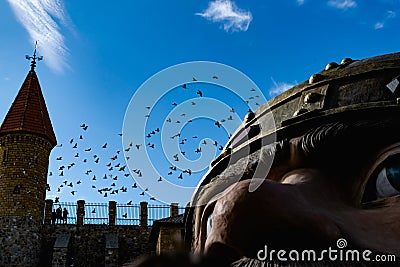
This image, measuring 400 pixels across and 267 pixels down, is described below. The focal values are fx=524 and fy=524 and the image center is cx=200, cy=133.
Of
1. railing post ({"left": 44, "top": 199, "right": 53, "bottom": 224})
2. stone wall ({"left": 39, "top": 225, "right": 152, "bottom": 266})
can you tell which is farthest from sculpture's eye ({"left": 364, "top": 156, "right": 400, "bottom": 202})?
railing post ({"left": 44, "top": 199, "right": 53, "bottom": 224})

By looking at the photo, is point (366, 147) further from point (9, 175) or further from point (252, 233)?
point (9, 175)

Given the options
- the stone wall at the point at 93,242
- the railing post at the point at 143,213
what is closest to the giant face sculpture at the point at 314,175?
the stone wall at the point at 93,242

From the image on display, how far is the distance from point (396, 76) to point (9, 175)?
23.2 meters

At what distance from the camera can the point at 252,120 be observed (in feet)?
6.18

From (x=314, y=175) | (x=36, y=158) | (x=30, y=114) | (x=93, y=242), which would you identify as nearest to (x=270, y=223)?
(x=314, y=175)

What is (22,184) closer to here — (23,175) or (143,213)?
(23,175)

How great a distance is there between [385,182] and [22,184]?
2319 cm

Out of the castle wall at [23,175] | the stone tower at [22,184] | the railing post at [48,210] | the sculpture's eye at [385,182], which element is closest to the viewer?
the sculpture's eye at [385,182]

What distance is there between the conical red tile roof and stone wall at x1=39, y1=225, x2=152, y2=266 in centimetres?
434

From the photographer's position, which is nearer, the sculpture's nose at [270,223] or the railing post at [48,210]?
the sculpture's nose at [270,223]

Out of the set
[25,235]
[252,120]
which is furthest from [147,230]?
[252,120]

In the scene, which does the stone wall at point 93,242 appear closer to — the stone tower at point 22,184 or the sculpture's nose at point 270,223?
the stone tower at point 22,184

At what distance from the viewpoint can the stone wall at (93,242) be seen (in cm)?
2430

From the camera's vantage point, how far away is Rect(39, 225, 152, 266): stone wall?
24.3 meters
